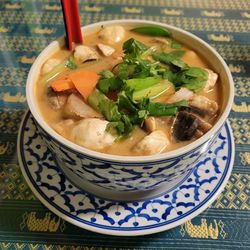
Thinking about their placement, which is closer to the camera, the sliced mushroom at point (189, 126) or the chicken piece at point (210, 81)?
the sliced mushroom at point (189, 126)

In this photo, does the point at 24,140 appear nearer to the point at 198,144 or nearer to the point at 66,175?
the point at 66,175

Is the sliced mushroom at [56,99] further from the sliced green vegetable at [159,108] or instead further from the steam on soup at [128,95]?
the sliced green vegetable at [159,108]

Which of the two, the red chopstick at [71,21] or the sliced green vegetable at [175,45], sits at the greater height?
the red chopstick at [71,21]

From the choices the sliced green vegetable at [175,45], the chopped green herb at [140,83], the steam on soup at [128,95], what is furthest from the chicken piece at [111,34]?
the chopped green herb at [140,83]

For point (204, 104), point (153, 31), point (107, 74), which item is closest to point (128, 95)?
point (107, 74)

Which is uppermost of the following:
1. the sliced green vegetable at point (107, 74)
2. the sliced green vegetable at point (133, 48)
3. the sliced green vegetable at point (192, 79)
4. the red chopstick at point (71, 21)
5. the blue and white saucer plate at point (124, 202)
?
the red chopstick at point (71, 21)

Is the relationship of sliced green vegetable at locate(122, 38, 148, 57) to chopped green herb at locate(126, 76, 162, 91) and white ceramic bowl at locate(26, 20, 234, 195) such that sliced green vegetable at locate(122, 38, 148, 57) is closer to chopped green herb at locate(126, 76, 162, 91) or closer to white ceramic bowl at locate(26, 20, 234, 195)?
chopped green herb at locate(126, 76, 162, 91)

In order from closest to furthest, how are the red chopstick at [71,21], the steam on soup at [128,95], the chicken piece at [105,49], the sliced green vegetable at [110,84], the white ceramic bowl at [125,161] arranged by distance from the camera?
the white ceramic bowl at [125,161]
the steam on soup at [128,95]
the sliced green vegetable at [110,84]
the red chopstick at [71,21]
the chicken piece at [105,49]

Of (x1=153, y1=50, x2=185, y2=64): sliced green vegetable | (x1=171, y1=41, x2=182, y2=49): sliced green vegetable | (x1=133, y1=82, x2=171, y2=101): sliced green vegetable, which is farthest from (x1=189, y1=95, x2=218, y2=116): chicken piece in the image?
(x1=171, y1=41, x2=182, y2=49): sliced green vegetable
